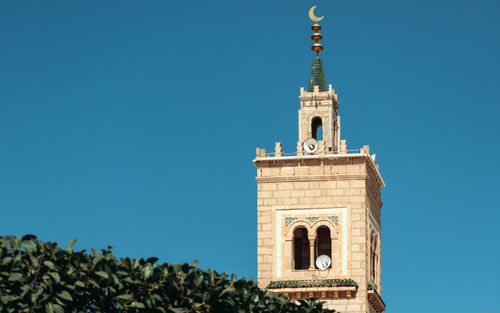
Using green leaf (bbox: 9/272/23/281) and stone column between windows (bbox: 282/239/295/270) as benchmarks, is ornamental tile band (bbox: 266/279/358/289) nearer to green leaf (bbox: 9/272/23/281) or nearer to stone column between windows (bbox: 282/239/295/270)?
stone column between windows (bbox: 282/239/295/270)

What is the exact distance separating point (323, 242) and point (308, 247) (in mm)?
1078

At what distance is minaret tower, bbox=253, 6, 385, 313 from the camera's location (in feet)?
216

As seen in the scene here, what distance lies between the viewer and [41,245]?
43.0 meters

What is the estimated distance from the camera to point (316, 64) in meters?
73.0

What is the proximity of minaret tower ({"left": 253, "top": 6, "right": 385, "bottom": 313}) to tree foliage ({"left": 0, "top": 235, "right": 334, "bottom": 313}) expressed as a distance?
1828cm

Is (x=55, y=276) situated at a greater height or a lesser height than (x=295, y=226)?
lesser

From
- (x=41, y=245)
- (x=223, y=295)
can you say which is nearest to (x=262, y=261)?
(x=223, y=295)

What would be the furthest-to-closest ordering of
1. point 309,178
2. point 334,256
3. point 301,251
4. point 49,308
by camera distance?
point 301,251 → point 309,178 → point 334,256 → point 49,308

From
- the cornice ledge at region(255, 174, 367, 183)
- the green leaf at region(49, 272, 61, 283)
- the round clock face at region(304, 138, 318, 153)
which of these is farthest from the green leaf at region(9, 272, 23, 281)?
the round clock face at region(304, 138, 318, 153)

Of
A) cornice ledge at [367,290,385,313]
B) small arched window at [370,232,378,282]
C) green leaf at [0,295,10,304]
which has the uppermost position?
small arched window at [370,232,378,282]

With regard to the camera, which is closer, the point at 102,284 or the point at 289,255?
the point at 102,284

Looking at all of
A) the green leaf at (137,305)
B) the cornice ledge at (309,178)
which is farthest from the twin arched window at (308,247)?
the green leaf at (137,305)

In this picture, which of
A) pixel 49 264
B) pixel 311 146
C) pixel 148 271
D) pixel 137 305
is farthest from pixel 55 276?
pixel 311 146

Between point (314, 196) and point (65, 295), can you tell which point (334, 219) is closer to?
point (314, 196)
